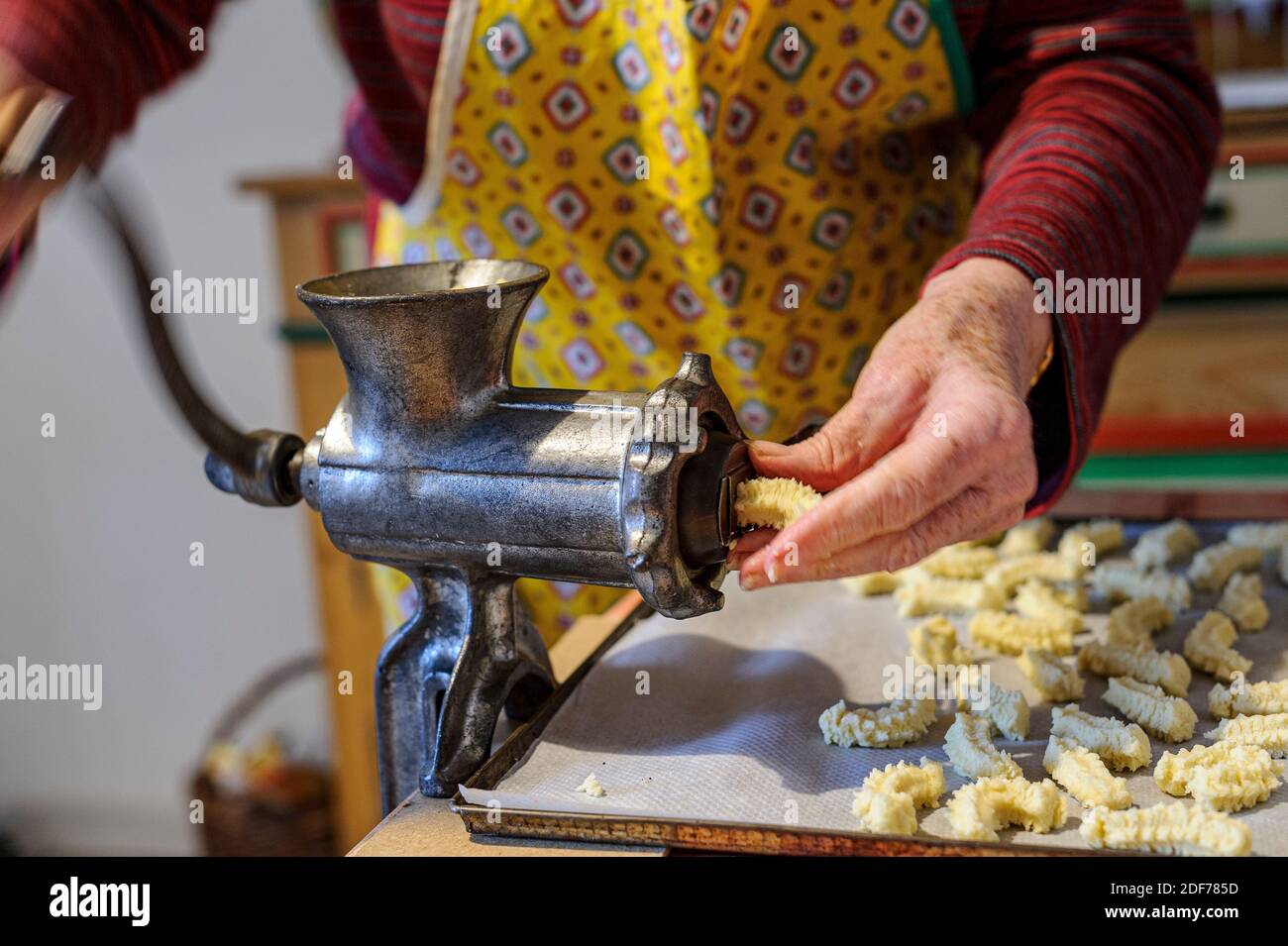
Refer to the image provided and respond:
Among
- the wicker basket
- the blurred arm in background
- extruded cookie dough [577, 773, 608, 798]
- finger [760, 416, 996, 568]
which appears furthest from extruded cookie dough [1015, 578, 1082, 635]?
the wicker basket

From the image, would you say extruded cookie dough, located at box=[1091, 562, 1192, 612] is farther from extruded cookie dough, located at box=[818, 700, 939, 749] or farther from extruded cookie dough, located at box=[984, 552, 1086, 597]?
extruded cookie dough, located at box=[818, 700, 939, 749]

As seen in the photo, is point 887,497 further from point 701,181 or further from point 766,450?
point 701,181

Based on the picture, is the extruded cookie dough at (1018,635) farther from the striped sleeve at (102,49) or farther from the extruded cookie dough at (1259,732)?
the striped sleeve at (102,49)

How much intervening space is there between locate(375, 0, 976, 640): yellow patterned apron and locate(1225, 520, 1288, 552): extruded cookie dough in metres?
0.35

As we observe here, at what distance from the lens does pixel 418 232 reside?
3.72ft

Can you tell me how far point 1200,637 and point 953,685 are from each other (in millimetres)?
180

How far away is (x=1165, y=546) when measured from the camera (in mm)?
1038

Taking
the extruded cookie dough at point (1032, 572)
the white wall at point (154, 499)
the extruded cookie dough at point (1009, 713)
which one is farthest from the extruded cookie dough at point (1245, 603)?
the white wall at point (154, 499)

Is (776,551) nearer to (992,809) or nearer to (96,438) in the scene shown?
(992,809)

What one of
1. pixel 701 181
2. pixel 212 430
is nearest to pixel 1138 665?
pixel 701 181

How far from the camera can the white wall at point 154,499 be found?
2465 mm

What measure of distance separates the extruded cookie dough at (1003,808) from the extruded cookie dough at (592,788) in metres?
0.19

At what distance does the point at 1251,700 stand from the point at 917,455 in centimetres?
27
